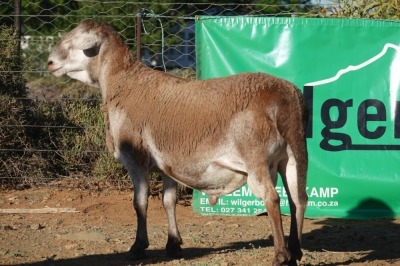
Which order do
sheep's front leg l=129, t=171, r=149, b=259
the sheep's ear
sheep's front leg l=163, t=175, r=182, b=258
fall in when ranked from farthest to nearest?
the sheep's ear, sheep's front leg l=163, t=175, r=182, b=258, sheep's front leg l=129, t=171, r=149, b=259

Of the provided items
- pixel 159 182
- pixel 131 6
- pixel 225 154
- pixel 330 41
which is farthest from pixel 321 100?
pixel 131 6

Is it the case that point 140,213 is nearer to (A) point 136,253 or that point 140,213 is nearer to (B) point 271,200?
(A) point 136,253

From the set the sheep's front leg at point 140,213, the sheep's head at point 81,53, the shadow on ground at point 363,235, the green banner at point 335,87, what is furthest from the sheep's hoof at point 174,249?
the green banner at point 335,87

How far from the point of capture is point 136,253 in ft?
26.7

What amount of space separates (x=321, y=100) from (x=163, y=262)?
3259 millimetres

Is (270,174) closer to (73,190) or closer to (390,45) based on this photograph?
(390,45)

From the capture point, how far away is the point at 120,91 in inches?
330

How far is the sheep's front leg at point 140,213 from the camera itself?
26.7ft

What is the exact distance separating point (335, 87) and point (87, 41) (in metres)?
3.25

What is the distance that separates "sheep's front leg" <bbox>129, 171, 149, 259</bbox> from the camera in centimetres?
812

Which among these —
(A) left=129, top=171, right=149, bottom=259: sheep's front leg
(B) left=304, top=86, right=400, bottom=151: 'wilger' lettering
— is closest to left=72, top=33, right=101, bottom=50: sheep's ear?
(A) left=129, top=171, right=149, bottom=259: sheep's front leg

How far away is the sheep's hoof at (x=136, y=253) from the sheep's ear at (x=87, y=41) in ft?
6.48

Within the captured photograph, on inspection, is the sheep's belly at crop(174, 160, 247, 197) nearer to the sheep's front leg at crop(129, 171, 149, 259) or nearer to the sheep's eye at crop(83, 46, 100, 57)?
the sheep's front leg at crop(129, 171, 149, 259)

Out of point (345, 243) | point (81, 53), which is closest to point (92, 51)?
point (81, 53)
